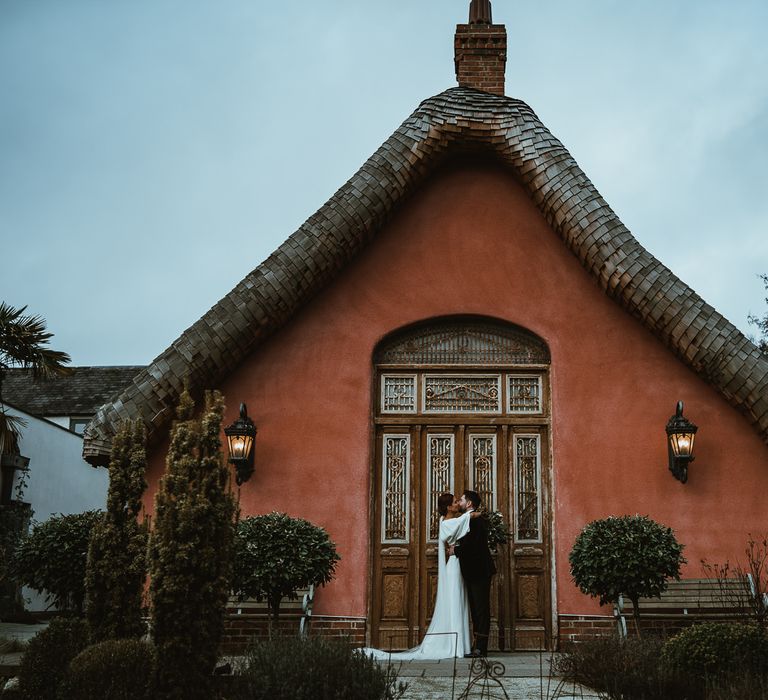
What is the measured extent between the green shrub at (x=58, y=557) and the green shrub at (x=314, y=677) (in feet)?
10.3

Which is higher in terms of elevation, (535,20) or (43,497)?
(535,20)

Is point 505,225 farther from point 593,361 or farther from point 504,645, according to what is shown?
point 504,645

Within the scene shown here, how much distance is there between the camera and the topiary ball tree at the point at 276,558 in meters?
8.41

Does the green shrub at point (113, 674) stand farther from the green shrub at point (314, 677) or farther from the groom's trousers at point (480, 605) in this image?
the groom's trousers at point (480, 605)

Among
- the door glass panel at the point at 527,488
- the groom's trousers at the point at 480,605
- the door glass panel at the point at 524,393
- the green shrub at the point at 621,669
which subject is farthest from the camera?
the door glass panel at the point at 524,393

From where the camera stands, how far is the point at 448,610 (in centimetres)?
948

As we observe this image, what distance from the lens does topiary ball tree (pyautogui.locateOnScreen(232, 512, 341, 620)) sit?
8.41m

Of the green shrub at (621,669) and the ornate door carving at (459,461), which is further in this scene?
the ornate door carving at (459,461)

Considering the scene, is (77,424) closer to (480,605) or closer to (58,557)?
(58,557)

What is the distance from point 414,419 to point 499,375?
109 centimetres

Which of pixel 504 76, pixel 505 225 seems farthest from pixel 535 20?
pixel 505 225

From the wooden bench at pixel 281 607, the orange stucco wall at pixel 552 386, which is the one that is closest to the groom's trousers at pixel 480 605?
the orange stucco wall at pixel 552 386

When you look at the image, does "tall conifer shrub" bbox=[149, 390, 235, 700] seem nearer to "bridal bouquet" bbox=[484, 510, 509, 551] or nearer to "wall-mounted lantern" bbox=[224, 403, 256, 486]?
"wall-mounted lantern" bbox=[224, 403, 256, 486]

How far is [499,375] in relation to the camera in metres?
10.8
